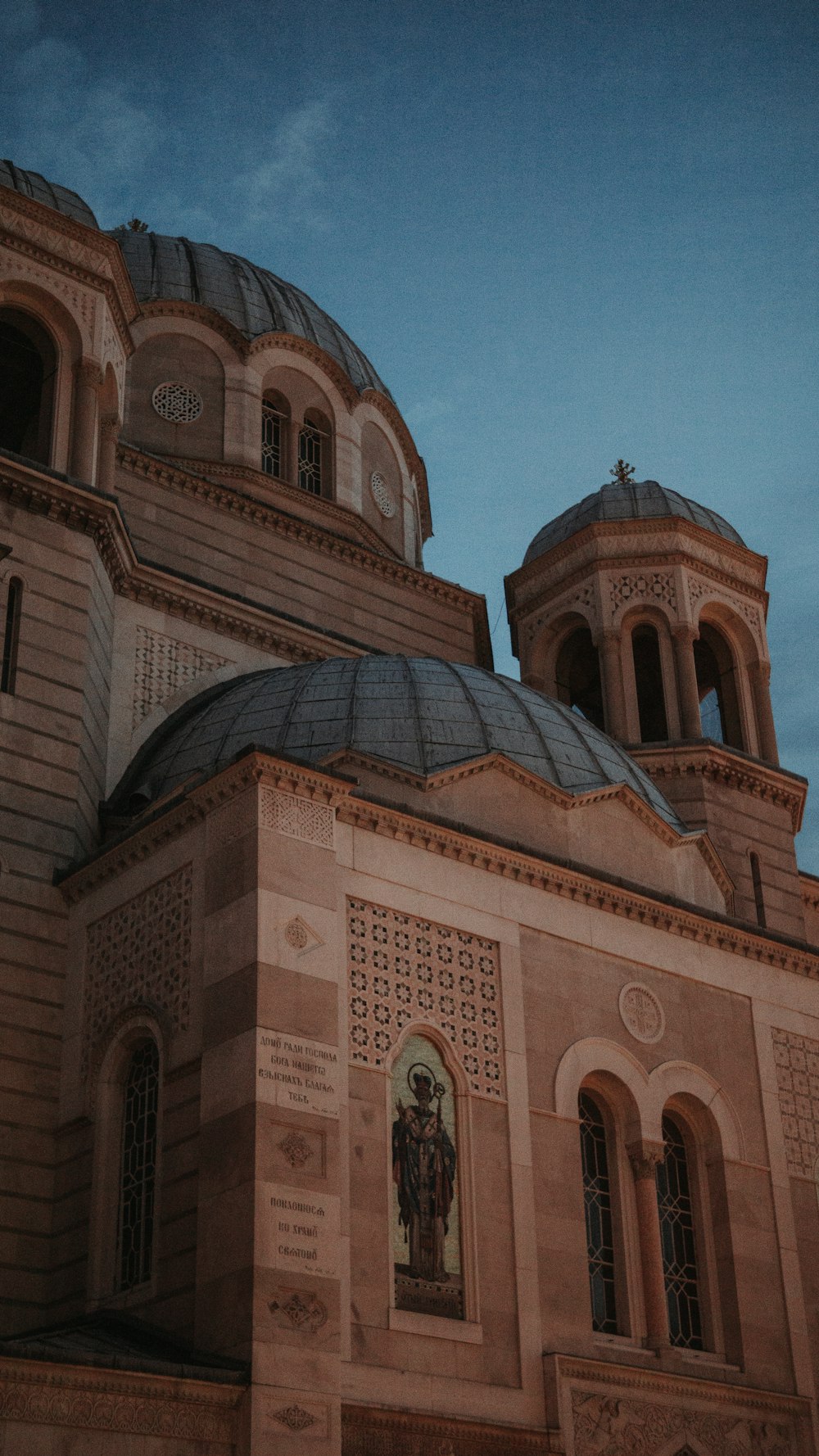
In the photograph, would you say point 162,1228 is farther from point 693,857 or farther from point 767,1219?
point 693,857

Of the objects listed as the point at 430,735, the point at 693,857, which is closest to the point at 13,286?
the point at 430,735

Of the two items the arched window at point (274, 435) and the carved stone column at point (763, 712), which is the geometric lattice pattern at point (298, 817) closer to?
the arched window at point (274, 435)

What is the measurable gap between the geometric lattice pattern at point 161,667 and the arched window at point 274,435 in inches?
229

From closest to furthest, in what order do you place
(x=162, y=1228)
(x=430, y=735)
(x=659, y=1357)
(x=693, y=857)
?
(x=162, y=1228)
(x=659, y=1357)
(x=430, y=735)
(x=693, y=857)

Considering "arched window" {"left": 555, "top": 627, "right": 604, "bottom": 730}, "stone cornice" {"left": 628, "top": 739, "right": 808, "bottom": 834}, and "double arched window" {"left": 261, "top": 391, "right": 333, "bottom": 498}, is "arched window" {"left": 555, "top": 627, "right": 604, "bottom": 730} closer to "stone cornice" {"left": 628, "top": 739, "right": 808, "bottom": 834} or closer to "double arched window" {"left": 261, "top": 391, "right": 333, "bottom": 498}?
"stone cornice" {"left": 628, "top": 739, "right": 808, "bottom": 834}

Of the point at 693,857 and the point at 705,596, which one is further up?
the point at 705,596

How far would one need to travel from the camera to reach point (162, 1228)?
52.8 feet

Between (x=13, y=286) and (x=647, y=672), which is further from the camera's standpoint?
(x=647, y=672)

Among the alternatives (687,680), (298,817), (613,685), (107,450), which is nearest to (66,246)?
(107,450)

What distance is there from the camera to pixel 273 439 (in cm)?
2972

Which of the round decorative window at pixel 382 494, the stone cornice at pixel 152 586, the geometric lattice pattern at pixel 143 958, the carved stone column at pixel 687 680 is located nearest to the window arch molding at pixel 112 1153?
the geometric lattice pattern at pixel 143 958

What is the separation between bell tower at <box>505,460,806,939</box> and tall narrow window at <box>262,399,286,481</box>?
4.70 meters

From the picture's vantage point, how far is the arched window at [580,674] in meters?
30.5

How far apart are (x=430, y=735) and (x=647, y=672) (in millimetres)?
10714
